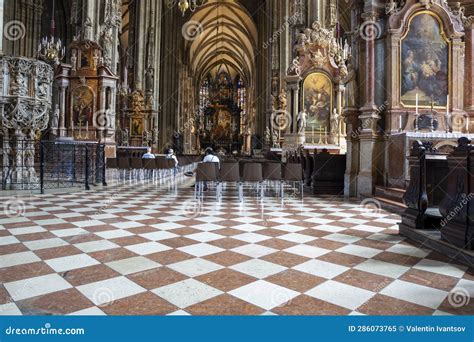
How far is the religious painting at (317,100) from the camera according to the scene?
16844mm

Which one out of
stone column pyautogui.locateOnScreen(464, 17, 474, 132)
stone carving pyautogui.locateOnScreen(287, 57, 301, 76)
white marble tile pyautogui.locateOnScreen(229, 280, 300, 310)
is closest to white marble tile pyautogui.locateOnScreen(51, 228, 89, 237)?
white marble tile pyautogui.locateOnScreen(229, 280, 300, 310)

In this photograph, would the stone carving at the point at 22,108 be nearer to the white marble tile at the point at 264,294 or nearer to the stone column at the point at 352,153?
the stone column at the point at 352,153

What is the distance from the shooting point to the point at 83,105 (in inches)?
630

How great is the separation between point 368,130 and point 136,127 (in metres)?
18.0

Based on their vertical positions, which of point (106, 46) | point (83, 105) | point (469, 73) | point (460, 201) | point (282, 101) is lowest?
point (460, 201)

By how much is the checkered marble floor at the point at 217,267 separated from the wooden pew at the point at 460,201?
0.29 meters

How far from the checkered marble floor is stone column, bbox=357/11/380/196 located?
106 inches

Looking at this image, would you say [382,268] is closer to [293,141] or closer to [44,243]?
[44,243]

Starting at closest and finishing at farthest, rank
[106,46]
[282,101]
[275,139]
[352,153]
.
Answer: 1. [352,153]
2. [106,46]
3. [282,101]
4. [275,139]

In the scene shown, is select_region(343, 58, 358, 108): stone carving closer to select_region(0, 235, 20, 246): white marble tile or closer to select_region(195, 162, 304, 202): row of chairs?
select_region(195, 162, 304, 202): row of chairs

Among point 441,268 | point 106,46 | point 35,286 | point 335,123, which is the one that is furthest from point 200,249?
point 106,46

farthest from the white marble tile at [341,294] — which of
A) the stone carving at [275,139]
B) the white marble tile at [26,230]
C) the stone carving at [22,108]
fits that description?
the stone carving at [275,139]

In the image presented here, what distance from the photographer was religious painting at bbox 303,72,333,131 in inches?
663

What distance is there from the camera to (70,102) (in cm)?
1600
